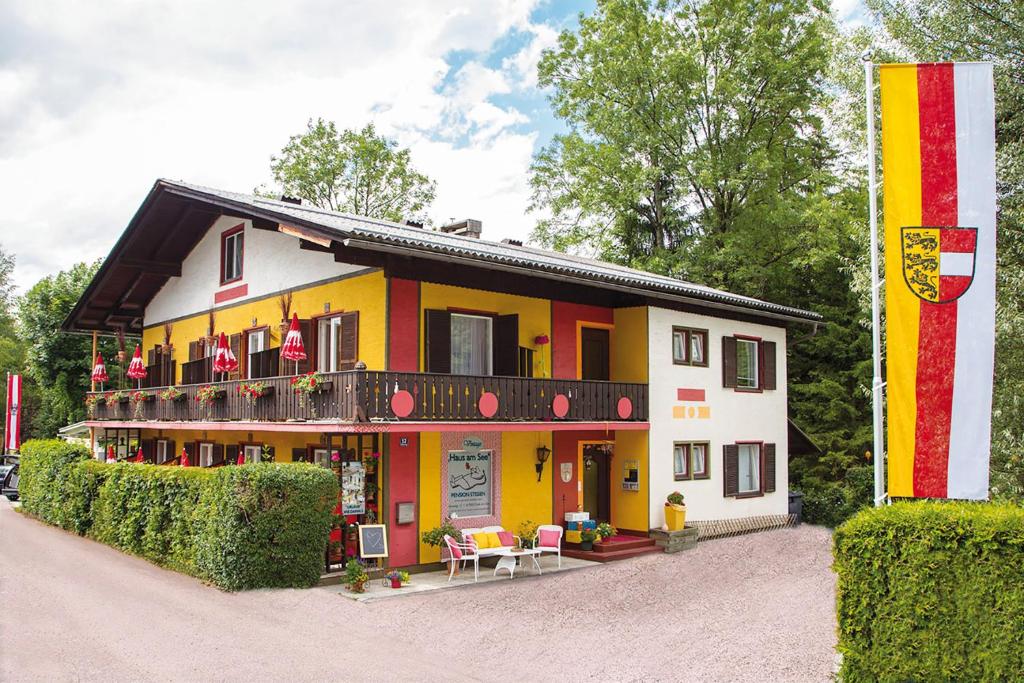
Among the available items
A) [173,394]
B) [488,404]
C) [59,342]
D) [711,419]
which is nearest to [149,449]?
[173,394]

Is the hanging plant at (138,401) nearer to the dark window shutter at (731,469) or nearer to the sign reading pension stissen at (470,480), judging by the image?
the sign reading pension stissen at (470,480)

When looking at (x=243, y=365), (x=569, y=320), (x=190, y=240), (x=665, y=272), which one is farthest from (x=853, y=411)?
(x=190, y=240)

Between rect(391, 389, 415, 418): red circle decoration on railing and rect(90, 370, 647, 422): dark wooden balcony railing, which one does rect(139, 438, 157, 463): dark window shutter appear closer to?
rect(90, 370, 647, 422): dark wooden balcony railing

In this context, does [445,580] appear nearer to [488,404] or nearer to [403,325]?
[488,404]

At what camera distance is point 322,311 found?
18094 mm

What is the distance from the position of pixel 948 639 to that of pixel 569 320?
12436 mm

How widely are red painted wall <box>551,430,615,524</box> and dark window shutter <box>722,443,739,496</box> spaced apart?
4.54 m

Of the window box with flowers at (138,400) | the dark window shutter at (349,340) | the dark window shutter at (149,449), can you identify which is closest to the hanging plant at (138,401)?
the window box with flowers at (138,400)

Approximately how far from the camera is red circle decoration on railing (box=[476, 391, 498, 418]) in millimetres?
16125

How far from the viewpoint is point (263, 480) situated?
Result: 13.7 m

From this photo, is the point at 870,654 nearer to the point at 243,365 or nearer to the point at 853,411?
the point at 243,365

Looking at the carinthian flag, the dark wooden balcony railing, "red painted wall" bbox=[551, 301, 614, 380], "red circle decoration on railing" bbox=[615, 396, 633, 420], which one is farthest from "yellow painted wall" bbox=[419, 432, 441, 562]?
the carinthian flag

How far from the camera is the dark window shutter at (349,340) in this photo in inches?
667

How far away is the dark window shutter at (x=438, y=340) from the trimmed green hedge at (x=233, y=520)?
3278mm
